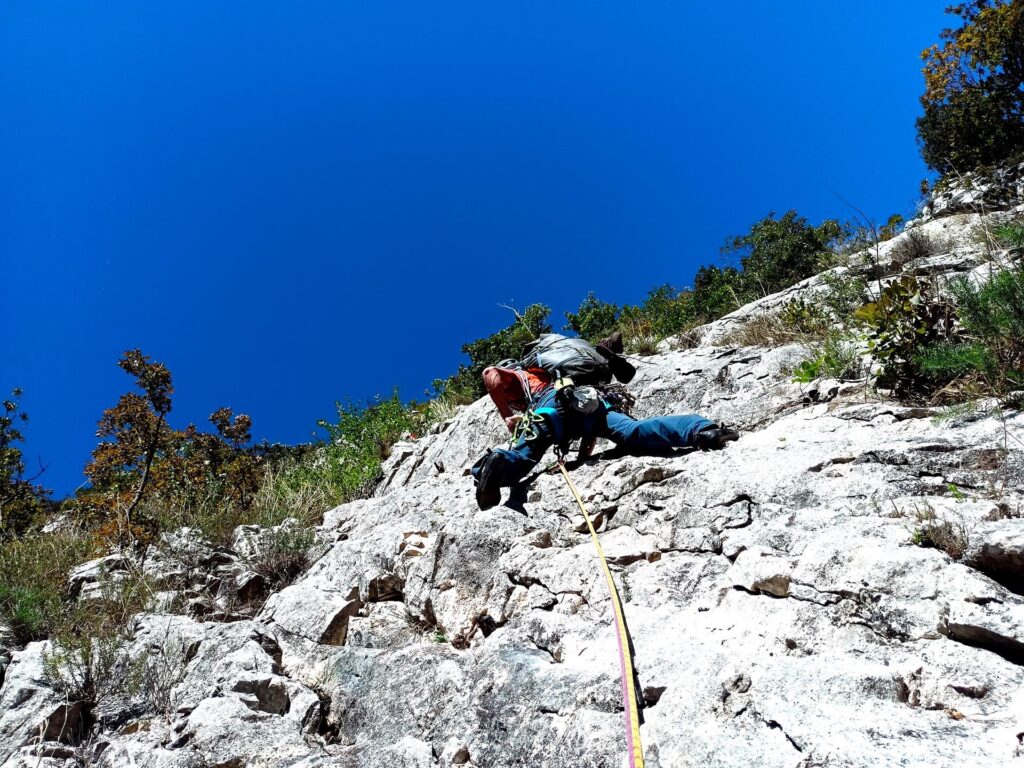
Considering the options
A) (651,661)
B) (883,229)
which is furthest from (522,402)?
(883,229)

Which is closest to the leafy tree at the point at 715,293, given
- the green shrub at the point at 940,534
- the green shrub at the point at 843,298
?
the green shrub at the point at 843,298

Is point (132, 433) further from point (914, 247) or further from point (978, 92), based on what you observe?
point (978, 92)

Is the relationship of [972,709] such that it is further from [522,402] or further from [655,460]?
[522,402]

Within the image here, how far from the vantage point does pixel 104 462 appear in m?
9.27

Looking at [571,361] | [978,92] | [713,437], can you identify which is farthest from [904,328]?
[978,92]

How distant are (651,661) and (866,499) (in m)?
1.50

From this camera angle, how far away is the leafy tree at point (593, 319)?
1318cm

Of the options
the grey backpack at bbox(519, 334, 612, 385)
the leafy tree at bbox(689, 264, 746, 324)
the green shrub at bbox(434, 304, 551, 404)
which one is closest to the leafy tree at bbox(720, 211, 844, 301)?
the leafy tree at bbox(689, 264, 746, 324)

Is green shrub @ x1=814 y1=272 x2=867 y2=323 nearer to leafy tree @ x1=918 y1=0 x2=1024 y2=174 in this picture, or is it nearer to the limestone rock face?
the limestone rock face

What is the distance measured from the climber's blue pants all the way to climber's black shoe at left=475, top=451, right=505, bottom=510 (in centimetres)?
2

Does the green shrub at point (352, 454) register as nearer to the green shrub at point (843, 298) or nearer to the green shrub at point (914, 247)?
the green shrub at point (843, 298)

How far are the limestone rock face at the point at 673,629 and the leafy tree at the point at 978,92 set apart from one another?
13815 mm

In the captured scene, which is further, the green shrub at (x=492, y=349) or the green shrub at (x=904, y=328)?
the green shrub at (x=492, y=349)

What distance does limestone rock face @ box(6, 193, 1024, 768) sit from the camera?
2166mm
